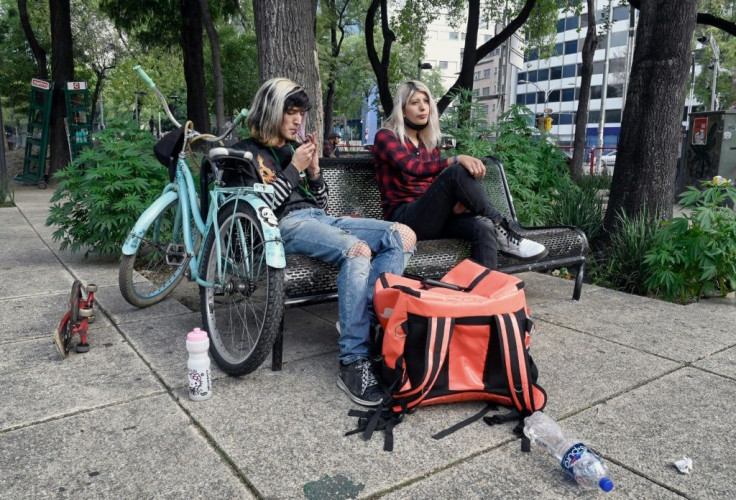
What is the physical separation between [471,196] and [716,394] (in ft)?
5.46

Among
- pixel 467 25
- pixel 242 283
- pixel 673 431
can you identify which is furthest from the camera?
pixel 467 25

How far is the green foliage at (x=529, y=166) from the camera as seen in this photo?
6.09m

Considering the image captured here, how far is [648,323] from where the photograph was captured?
13.5 feet

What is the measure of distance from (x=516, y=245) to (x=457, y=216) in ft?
1.47

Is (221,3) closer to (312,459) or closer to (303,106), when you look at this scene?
(303,106)

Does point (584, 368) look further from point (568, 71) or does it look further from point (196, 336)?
point (568, 71)

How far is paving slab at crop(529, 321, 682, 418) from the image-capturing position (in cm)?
285

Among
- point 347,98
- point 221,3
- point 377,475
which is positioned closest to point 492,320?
point 377,475

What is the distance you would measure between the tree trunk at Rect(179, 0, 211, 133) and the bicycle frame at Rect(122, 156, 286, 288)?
10757 mm

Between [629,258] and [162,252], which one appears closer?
[162,252]

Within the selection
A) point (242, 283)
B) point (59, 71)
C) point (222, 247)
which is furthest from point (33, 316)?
point (59, 71)

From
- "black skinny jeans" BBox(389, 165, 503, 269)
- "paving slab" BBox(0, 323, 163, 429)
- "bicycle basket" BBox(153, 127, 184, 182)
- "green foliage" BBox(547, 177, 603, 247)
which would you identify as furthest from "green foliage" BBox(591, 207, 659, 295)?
"paving slab" BBox(0, 323, 163, 429)

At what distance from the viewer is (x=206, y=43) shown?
29.7 meters

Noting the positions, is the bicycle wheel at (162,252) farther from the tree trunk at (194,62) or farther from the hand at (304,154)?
the tree trunk at (194,62)
